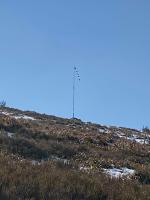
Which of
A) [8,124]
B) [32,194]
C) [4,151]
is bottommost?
[32,194]

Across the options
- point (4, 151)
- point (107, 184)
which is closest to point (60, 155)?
point (4, 151)

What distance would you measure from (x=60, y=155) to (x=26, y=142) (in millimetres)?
1225

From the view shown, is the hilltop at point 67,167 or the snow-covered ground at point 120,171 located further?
the snow-covered ground at point 120,171

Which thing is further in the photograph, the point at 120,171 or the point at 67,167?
the point at 120,171

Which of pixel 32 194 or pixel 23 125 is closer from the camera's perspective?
pixel 32 194

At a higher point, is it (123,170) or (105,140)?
(105,140)

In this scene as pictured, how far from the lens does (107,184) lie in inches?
536

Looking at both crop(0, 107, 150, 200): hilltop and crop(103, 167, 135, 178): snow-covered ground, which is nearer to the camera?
crop(0, 107, 150, 200): hilltop

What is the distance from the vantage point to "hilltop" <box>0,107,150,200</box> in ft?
39.9

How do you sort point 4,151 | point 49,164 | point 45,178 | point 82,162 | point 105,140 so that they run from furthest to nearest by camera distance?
1. point 105,140
2. point 82,162
3. point 4,151
4. point 49,164
5. point 45,178

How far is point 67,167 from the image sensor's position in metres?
15.7

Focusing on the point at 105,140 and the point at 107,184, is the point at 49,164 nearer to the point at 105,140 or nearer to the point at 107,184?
the point at 107,184

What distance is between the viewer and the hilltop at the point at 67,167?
39.9 feet

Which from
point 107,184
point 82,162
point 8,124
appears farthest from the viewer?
point 8,124
